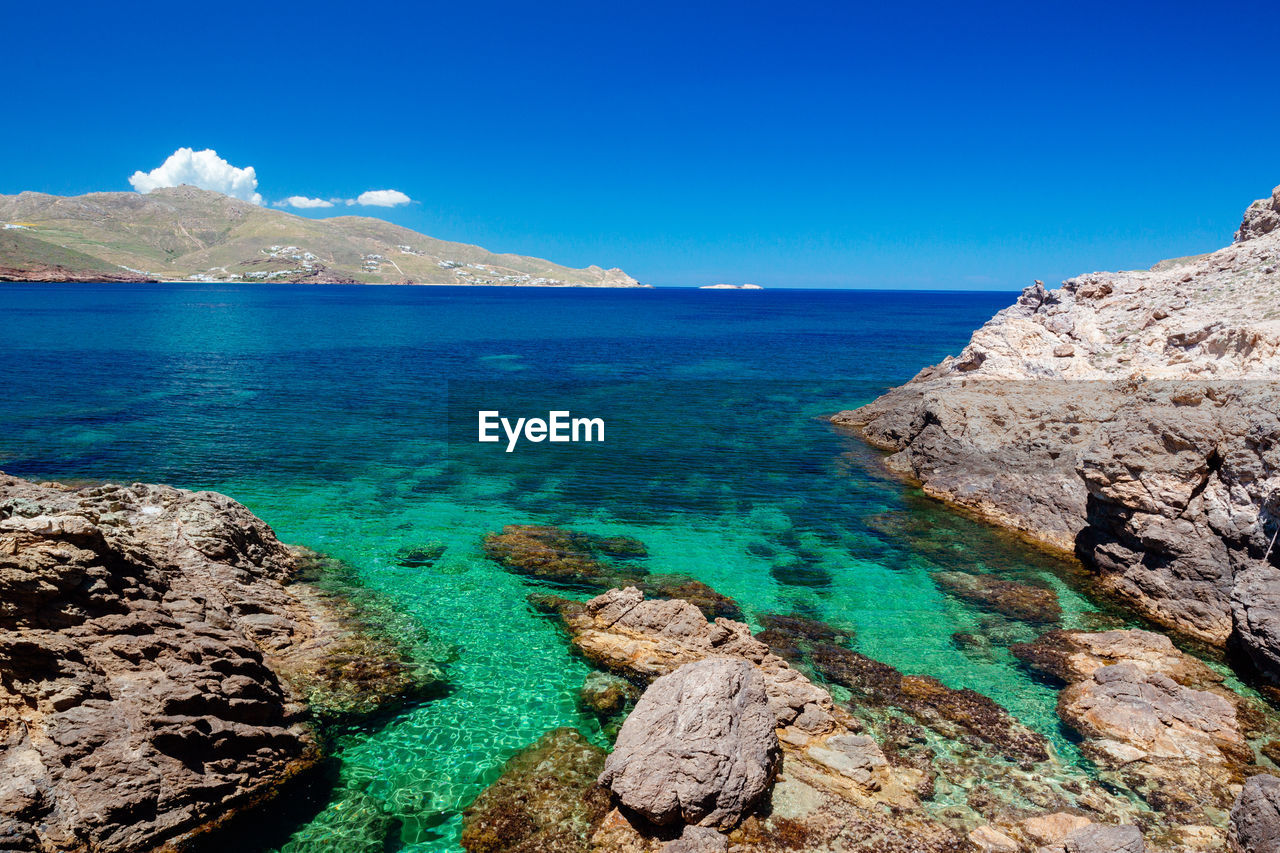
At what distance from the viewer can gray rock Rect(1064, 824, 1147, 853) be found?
9.80 meters

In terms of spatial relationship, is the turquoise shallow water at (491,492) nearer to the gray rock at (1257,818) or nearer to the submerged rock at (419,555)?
the submerged rock at (419,555)

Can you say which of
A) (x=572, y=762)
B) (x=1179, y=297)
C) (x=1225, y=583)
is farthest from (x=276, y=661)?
(x=1179, y=297)

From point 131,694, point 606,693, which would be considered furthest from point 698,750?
point 131,694

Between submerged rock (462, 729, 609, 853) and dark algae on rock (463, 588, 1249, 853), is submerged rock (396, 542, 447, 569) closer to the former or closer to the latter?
dark algae on rock (463, 588, 1249, 853)

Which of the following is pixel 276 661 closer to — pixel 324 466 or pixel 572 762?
pixel 572 762

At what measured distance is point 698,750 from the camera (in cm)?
1105

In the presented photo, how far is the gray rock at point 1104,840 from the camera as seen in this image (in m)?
9.80

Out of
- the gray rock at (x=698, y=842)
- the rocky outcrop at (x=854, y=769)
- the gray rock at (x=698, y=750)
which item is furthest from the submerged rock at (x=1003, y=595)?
the gray rock at (x=698, y=842)

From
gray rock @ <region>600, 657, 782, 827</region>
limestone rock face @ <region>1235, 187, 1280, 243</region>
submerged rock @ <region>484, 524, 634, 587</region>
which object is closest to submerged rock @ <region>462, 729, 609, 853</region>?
gray rock @ <region>600, 657, 782, 827</region>

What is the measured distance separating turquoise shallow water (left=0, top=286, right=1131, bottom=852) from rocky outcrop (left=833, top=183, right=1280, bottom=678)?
7.59ft

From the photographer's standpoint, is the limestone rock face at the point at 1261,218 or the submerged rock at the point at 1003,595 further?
the limestone rock face at the point at 1261,218

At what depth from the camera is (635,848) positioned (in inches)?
410

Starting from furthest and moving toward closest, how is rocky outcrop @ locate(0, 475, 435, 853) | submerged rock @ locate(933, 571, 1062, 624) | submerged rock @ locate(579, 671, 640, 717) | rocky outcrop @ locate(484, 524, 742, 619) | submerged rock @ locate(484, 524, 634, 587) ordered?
submerged rock @ locate(484, 524, 634, 587)
rocky outcrop @ locate(484, 524, 742, 619)
submerged rock @ locate(933, 571, 1062, 624)
submerged rock @ locate(579, 671, 640, 717)
rocky outcrop @ locate(0, 475, 435, 853)

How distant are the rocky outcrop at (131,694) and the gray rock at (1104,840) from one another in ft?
41.5
